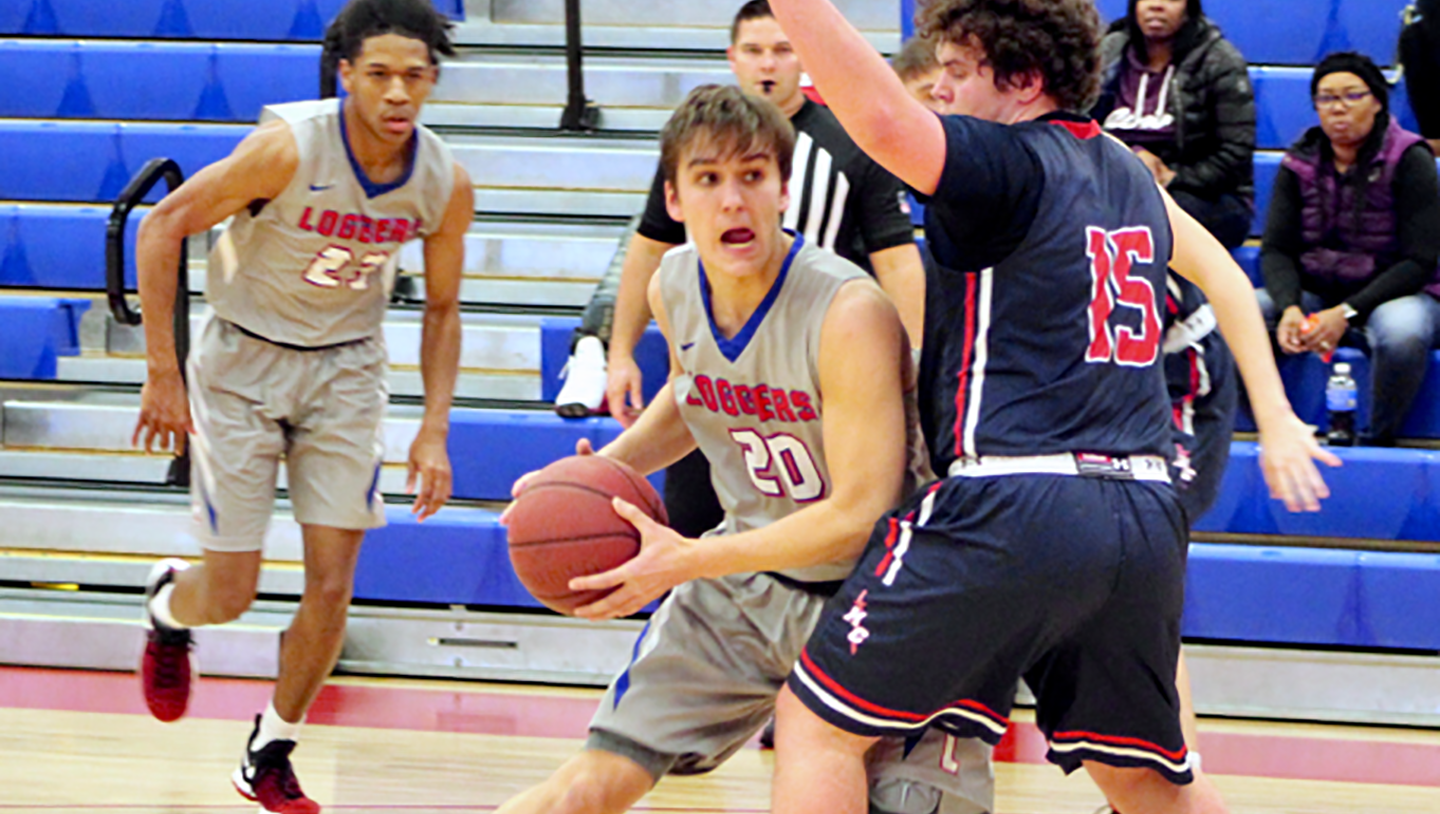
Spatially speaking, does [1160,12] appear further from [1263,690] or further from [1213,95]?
[1263,690]

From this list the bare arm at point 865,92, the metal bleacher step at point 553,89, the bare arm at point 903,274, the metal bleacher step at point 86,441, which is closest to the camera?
the bare arm at point 865,92

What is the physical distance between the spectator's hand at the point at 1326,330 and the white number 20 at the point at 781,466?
10.3ft

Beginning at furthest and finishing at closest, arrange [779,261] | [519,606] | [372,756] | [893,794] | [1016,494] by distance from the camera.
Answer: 1. [519,606]
2. [372,756]
3. [779,261]
4. [893,794]
5. [1016,494]

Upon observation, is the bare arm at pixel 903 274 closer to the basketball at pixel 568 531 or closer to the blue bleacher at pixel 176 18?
the basketball at pixel 568 531

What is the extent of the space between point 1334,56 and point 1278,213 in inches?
21.9

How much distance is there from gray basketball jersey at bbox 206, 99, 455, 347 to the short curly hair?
1752 mm

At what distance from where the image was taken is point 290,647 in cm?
358

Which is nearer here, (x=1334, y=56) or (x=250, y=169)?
(x=250, y=169)

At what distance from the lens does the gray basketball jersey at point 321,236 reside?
11.7 feet

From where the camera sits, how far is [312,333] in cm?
368

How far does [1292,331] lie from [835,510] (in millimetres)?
3295

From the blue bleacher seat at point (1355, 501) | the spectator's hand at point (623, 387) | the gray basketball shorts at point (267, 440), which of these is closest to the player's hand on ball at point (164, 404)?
the gray basketball shorts at point (267, 440)

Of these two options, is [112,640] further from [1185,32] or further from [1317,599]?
[1185,32]

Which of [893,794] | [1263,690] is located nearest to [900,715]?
[893,794]
